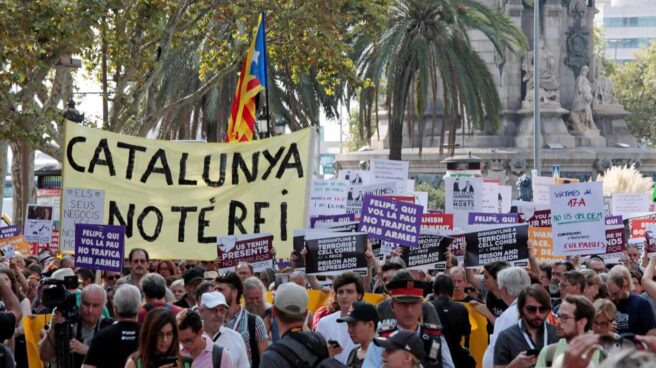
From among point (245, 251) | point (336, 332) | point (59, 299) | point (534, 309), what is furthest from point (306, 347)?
point (245, 251)

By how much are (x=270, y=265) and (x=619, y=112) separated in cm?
4231

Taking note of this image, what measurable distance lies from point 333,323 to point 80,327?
156 centimetres

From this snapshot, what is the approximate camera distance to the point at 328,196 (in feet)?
77.8

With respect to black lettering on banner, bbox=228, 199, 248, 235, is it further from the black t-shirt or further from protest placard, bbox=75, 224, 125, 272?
the black t-shirt

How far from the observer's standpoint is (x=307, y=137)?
48.8 feet

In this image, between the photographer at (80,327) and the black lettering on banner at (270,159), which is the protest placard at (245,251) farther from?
the photographer at (80,327)

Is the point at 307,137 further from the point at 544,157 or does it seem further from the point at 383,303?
the point at 544,157

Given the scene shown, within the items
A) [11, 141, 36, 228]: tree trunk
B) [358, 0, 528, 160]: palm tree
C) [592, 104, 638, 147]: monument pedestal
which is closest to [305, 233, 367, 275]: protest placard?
[11, 141, 36, 228]: tree trunk

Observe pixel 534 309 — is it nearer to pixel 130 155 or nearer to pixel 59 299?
pixel 59 299

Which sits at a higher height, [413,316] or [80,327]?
[413,316]

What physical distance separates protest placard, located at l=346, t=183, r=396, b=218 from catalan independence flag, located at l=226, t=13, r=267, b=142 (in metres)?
1.81

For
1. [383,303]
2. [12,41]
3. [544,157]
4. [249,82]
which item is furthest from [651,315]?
[544,157]

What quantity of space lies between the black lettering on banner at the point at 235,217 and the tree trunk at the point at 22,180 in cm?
1689

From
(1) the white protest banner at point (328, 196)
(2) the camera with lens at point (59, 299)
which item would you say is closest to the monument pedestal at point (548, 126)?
(1) the white protest banner at point (328, 196)
